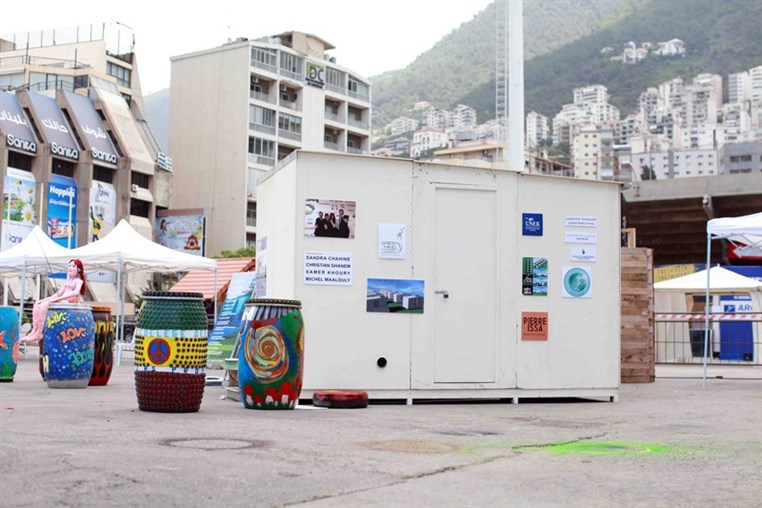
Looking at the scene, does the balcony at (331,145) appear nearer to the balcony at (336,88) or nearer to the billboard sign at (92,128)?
the balcony at (336,88)

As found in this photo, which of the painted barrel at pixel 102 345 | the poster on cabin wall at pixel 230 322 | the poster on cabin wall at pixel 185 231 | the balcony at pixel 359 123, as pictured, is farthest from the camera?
the balcony at pixel 359 123

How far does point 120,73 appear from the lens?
92500mm

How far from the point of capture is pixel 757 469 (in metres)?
6.87

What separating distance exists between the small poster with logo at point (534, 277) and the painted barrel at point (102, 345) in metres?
5.57

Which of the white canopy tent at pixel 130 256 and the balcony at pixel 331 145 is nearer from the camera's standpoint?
the white canopy tent at pixel 130 256

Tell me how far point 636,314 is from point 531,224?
545 centimetres

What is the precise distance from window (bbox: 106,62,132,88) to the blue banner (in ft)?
69.5

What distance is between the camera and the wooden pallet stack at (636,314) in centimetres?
1797

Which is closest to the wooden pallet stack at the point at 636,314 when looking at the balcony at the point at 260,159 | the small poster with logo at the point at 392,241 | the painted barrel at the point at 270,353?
the small poster with logo at the point at 392,241

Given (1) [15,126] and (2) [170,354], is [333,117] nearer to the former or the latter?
(1) [15,126]

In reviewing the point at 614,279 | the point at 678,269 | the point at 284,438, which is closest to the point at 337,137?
the point at 678,269

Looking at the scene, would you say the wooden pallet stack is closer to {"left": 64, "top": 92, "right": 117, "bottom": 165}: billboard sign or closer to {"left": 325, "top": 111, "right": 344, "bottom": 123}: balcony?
{"left": 64, "top": 92, "right": 117, "bottom": 165}: billboard sign

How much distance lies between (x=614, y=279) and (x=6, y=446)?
937 cm

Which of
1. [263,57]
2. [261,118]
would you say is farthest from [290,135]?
[263,57]
